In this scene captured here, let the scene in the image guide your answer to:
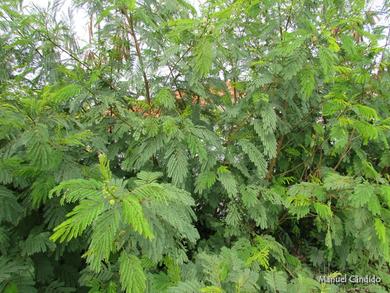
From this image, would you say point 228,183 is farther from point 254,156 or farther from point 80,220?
point 80,220

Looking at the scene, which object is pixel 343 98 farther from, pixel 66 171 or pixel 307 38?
pixel 66 171

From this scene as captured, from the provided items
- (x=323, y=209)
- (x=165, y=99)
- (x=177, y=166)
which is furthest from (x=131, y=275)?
(x=323, y=209)

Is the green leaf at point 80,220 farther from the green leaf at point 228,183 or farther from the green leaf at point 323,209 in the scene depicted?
the green leaf at point 323,209

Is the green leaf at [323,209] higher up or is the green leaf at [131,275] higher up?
the green leaf at [323,209]

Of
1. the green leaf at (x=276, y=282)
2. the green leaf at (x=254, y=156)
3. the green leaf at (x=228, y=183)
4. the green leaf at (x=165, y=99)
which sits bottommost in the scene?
the green leaf at (x=276, y=282)

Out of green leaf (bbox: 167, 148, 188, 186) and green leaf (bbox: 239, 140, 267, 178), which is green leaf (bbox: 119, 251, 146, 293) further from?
green leaf (bbox: 239, 140, 267, 178)

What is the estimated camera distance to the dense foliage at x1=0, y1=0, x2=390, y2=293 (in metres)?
1.45

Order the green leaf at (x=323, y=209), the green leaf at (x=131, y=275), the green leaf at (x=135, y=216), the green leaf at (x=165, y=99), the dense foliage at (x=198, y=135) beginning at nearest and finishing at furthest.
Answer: the green leaf at (x=135, y=216)
the green leaf at (x=131, y=275)
the dense foliage at (x=198, y=135)
the green leaf at (x=165, y=99)
the green leaf at (x=323, y=209)

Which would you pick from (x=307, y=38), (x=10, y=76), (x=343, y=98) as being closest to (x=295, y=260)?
(x=343, y=98)

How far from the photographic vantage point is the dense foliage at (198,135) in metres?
1.45

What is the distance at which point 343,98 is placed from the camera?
2031mm

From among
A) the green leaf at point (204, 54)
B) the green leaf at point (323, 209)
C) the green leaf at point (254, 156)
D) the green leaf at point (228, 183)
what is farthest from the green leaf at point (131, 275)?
the green leaf at point (323, 209)

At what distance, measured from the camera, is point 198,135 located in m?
1.77

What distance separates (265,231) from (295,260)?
0.28 meters
